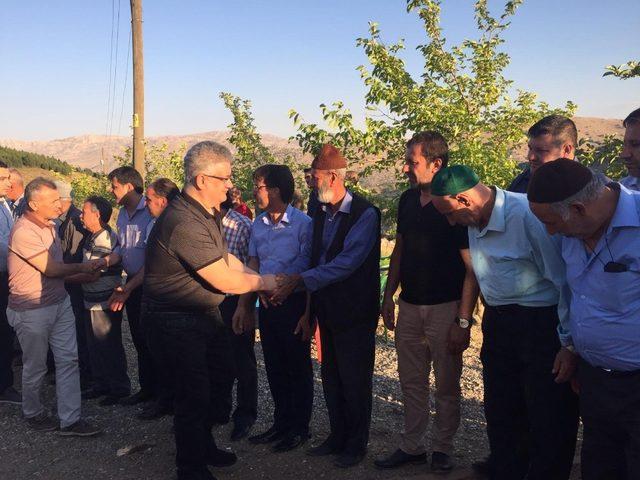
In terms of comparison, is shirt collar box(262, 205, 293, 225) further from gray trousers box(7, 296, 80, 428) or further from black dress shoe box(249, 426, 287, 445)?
gray trousers box(7, 296, 80, 428)

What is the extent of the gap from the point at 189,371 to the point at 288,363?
1.03 m

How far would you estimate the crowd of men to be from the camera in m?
2.48

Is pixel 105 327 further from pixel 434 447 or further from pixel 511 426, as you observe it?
pixel 511 426

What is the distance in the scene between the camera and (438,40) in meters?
7.88

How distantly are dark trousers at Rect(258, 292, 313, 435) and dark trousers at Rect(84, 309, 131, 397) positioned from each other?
1.88 meters

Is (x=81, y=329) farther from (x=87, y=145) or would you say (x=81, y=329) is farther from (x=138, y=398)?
(x=87, y=145)

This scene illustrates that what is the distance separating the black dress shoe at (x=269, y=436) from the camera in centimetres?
432

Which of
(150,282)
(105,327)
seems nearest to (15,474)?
(105,327)

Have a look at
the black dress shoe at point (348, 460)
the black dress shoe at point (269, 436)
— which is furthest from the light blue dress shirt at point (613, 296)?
the black dress shoe at point (269, 436)

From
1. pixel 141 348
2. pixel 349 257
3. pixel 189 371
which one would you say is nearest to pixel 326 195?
pixel 349 257

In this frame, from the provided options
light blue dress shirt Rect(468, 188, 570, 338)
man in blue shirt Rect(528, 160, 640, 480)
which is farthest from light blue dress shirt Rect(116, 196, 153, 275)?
man in blue shirt Rect(528, 160, 640, 480)

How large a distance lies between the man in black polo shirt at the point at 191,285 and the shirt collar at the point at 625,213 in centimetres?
208

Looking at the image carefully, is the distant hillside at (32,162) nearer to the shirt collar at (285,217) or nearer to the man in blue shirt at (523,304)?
the shirt collar at (285,217)

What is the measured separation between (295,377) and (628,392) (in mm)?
2431
